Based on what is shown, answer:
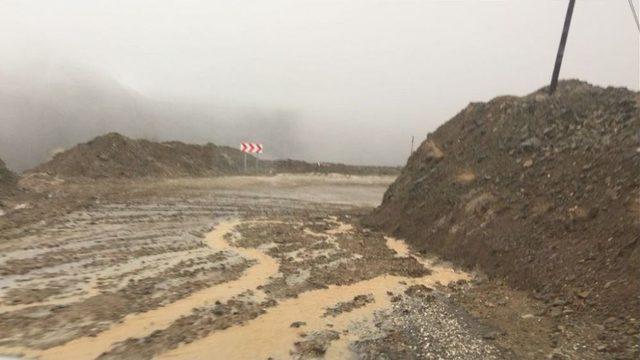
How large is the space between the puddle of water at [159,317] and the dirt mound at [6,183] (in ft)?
46.2

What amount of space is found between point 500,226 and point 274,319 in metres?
6.61

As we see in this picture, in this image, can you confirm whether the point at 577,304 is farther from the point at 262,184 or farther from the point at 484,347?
the point at 262,184

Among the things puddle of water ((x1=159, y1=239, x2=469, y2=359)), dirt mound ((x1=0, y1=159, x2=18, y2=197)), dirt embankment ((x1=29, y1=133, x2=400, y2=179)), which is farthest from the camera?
dirt embankment ((x1=29, y1=133, x2=400, y2=179))

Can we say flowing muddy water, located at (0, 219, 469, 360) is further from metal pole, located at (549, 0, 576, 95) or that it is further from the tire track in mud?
metal pole, located at (549, 0, 576, 95)

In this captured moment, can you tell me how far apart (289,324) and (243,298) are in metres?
1.52

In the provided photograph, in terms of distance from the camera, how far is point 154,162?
114 ft

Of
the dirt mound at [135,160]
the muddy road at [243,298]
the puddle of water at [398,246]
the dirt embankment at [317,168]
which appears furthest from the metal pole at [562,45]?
the dirt embankment at [317,168]

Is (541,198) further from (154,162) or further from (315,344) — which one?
(154,162)

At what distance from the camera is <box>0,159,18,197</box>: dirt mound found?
20.6 m

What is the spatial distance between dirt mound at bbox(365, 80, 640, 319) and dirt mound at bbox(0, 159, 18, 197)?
49.9 feet

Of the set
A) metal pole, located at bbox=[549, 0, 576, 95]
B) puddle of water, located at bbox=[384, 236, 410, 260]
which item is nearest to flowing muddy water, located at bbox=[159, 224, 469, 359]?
puddle of water, located at bbox=[384, 236, 410, 260]

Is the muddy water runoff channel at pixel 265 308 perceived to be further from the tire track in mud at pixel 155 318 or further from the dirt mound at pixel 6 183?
the dirt mound at pixel 6 183

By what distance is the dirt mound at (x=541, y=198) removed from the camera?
906cm

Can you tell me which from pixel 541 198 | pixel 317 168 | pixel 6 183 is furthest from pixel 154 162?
pixel 541 198
